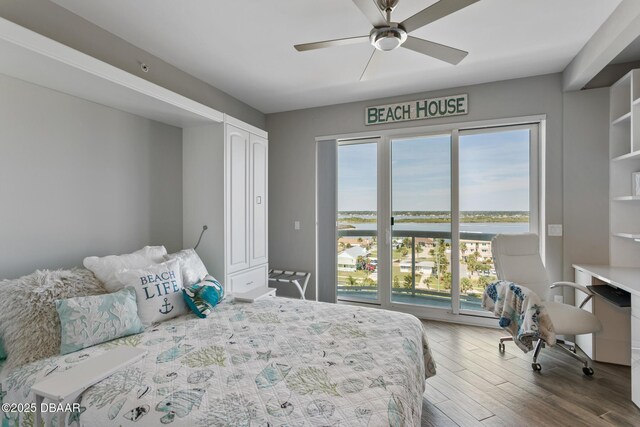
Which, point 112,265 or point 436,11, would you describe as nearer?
point 436,11

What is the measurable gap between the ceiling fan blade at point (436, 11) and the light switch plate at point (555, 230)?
8.38 ft

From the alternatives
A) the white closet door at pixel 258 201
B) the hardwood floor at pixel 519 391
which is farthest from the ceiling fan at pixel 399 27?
the hardwood floor at pixel 519 391

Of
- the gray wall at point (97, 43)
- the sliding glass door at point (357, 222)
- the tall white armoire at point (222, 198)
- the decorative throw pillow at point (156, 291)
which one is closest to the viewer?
the gray wall at point (97, 43)

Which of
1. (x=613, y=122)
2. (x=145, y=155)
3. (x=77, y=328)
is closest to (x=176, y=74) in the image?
(x=145, y=155)

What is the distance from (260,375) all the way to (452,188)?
3.06 meters

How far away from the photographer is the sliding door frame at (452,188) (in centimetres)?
333

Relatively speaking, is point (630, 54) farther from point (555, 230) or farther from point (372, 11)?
point (372, 11)

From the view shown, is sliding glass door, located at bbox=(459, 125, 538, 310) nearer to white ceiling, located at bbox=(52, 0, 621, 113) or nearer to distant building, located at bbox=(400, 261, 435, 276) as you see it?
distant building, located at bbox=(400, 261, 435, 276)

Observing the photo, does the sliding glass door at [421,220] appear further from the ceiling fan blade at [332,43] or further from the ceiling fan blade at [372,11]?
the ceiling fan blade at [372,11]

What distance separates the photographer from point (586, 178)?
3.05 metres

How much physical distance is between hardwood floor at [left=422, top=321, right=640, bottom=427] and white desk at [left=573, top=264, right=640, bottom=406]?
7.2 inches

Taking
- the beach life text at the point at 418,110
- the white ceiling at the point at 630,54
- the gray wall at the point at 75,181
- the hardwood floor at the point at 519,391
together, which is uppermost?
the white ceiling at the point at 630,54

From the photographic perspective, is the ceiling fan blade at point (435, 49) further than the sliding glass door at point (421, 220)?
No

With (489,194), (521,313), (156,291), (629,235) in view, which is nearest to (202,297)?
(156,291)
